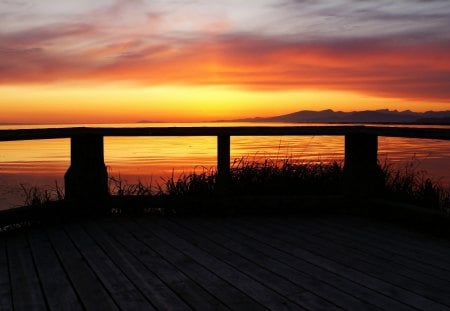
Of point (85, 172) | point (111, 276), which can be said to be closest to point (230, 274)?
point (111, 276)

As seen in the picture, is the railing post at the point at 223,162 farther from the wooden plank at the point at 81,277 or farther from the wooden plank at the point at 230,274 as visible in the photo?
the wooden plank at the point at 81,277

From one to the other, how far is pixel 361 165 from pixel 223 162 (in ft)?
5.35

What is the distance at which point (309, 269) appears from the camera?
12.1 feet

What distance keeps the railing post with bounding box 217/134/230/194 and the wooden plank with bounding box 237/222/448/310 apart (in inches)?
39.2

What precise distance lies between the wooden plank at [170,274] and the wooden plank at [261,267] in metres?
0.44

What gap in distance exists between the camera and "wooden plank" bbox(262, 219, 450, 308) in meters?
3.21

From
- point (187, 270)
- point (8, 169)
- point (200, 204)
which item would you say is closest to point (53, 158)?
point (8, 169)

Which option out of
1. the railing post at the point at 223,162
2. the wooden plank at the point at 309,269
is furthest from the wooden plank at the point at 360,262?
the railing post at the point at 223,162

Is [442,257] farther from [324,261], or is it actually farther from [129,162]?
[129,162]

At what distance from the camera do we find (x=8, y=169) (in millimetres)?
22484

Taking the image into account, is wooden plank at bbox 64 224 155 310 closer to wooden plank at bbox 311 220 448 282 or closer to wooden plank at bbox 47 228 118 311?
wooden plank at bbox 47 228 118 311

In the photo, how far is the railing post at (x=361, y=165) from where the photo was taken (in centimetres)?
586

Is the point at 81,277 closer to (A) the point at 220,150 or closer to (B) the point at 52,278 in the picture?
(B) the point at 52,278

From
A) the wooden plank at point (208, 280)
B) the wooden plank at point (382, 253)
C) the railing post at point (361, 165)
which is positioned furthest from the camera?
the railing post at point (361, 165)
